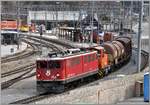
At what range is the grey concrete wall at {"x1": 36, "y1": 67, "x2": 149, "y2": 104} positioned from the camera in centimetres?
2549

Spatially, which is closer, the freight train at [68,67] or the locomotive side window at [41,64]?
the freight train at [68,67]

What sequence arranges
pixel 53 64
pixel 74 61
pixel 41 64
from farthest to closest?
pixel 74 61 < pixel 41 64 < pixel 53 64

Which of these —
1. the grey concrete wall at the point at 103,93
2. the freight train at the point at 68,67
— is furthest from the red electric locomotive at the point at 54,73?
the grey concrete wall at the point at 103,93

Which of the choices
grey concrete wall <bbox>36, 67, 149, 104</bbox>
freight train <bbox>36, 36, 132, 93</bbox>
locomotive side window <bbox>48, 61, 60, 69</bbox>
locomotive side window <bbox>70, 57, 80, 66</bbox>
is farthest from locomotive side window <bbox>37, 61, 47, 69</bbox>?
grey concrete wall <bbox>36, 67, 149, 104</bbox>

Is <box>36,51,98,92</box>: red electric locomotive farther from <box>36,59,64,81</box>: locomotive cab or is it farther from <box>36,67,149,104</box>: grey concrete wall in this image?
<box>36,67,149,104</box>: grey concrete wall

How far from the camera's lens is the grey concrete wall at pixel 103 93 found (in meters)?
25.5

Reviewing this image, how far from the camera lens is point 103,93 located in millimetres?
29156

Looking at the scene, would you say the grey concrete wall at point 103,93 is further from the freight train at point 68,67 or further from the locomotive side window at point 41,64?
the locomotive side window at point 41,64

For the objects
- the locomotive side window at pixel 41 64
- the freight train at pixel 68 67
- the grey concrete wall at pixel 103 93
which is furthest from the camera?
the locomotive side window at pixel 41 64

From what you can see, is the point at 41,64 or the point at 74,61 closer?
the point at 41,64

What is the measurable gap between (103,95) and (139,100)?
165 inches

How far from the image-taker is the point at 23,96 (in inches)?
1139

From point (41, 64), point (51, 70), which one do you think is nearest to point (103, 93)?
point (51, 70)

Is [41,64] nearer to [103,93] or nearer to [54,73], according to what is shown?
[54,73]
